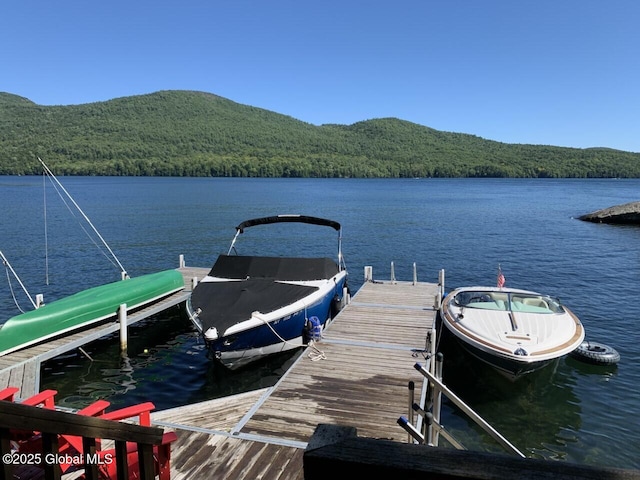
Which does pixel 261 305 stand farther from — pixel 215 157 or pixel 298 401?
pixel 215 157

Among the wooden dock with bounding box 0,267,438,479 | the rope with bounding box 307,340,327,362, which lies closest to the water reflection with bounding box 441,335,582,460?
the wooden dock with bounding box 0,267,438,479

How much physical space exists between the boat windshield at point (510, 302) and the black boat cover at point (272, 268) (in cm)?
435

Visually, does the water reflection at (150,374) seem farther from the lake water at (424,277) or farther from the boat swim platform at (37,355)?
the boat swim platform at (37,355)

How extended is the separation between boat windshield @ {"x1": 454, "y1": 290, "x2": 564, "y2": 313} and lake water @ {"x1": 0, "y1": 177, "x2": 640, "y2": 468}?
1.77 meters

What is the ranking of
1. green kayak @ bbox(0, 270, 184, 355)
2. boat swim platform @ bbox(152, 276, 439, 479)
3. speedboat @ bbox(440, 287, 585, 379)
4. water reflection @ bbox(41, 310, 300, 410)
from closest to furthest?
1. boat swim platform @ bbox(152, 276, 439, 479)
2. speedboat @ bbox(440, 287, 585, 379)
3. green kayak @ bbox(0, 270, 184, 355)
4. water reflection @ bbox(41, 310, 300, 410)

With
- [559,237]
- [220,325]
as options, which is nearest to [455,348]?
[220,325]

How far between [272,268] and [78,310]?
564cm

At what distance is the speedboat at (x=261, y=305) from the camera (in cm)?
1118

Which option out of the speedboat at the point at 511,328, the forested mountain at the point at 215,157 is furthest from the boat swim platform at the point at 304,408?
the forested mountain at the point at 215,157

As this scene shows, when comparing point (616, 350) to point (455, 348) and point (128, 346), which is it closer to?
point (455, 348)

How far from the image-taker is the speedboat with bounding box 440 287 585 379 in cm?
1045

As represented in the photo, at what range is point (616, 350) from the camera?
1443 cm

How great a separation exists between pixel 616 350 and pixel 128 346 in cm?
1569

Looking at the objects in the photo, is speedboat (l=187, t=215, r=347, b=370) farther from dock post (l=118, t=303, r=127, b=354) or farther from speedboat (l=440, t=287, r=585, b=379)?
speedboat (l=440, t=287, r=585, b=379)
